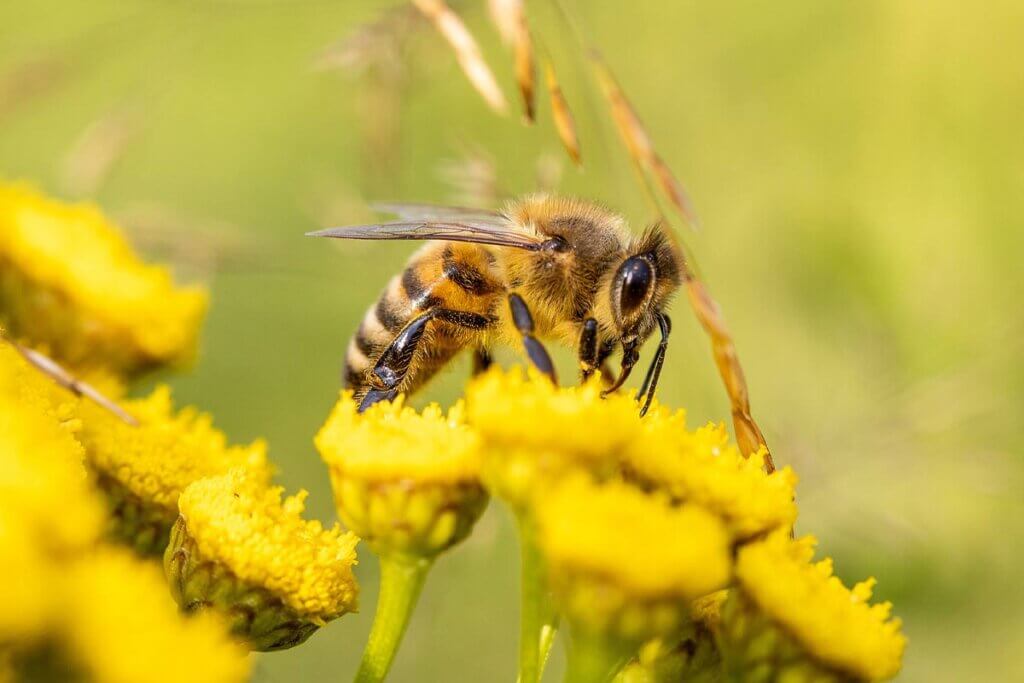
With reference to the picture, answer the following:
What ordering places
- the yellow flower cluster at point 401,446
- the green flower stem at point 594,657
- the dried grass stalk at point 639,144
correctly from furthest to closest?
1. the dried grass stalk at point 639,144
2. the yellow flower cluster at point 401,446
3. the green flower stem at point 594,657

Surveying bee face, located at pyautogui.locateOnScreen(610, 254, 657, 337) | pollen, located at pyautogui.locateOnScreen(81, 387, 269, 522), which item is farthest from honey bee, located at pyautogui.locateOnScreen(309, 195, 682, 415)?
pollen, located at pyautogui.locateOnScreen(81, 387, 269, 522)

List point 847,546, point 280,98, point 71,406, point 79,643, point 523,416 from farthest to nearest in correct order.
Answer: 1. point 280,98
2. point 847,546
3. point 71,406
4. point 523,416
5. point 79,643

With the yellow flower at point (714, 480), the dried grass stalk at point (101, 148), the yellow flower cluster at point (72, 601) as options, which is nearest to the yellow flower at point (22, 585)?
the yellow flower cluster at point (72, 601)

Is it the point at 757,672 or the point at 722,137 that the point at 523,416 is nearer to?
the point at 757,672

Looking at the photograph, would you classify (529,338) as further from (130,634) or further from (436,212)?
(130,634)

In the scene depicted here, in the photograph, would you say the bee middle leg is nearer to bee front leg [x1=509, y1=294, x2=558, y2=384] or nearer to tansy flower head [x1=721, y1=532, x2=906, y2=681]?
bee front leg [x1=509, y1=294, x2=558, y2=384]

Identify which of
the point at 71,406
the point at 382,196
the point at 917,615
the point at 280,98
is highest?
the point at 71,406

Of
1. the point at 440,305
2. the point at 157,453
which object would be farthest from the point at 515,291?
the point at 157,453

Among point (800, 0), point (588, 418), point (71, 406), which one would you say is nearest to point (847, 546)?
point (588, 418)

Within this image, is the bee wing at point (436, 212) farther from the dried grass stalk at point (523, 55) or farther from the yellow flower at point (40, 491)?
the yellow flower at point (40, 491)
